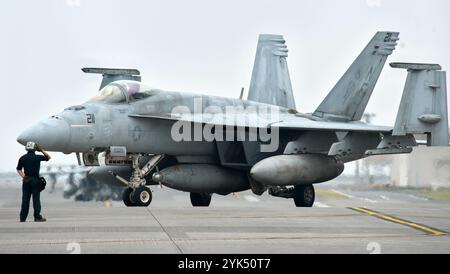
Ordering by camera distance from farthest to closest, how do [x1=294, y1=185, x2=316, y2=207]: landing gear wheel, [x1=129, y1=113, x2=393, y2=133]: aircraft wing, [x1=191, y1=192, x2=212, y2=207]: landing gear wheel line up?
[x1=191, y1=192, x2=212, y2=207]: landing gear wheel → [x1=294, y1=185, x2=316, y2=207]: landing gear wheel → [x1=129, y1=113, x2=393, y2=133]: aircraft wing

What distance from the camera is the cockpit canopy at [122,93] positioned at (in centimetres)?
2047

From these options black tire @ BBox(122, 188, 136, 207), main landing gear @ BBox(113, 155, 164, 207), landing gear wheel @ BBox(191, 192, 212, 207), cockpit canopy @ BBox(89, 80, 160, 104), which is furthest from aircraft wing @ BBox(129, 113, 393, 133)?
landing gear wheel @ BBox(191, 192, 212, 207)

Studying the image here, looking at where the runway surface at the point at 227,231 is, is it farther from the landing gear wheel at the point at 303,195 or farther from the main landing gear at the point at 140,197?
the landing gear wheel at the point at 303,195

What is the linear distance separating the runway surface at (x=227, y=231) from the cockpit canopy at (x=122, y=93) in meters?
3.42

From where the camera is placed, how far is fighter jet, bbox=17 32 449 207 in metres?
20.1

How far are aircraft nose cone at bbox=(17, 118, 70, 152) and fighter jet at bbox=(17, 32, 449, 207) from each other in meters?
0.02

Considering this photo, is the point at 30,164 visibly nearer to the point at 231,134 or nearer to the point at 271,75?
the point at 231,134

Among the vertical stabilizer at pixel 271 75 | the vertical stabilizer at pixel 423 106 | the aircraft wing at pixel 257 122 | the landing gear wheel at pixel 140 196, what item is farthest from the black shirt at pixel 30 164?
the vertical stabilizer at pixel 271 75

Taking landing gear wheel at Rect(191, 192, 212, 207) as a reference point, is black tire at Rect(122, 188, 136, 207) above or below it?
above

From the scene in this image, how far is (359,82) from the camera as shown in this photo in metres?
22.9

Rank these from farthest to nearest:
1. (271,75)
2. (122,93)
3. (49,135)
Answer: (271,75) < (122,93) < (49,135)

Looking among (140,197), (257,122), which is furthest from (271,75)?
(140,197)

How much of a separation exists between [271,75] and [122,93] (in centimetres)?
667

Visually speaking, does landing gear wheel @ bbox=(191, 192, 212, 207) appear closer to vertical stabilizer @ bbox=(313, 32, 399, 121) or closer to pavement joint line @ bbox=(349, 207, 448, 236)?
vertical stabilizer @ bbox=(313, 32, 399, 121)
